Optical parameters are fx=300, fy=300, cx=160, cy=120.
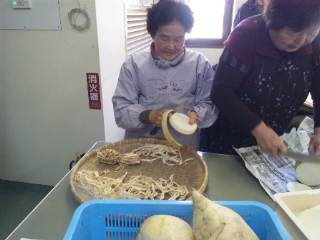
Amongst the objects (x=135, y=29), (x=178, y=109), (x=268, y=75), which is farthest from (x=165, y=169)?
(x=135, y=29)

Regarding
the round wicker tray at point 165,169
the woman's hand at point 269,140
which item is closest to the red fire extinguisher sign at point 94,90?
the round wicker tray at point 165,169

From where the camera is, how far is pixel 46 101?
192cm

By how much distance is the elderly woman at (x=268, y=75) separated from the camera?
947 millimetres

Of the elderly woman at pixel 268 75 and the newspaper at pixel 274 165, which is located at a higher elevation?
the elderly woman at pixel 268 75

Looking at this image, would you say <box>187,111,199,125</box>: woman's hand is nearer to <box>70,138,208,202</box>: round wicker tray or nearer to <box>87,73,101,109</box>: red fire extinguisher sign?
<box>70,138,208,202</box>: round wicker tray

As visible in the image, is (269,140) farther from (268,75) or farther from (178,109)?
(178,109)

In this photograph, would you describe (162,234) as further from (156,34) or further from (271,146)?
(156,34)

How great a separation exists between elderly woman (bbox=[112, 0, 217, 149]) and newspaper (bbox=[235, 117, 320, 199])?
22 centimetres

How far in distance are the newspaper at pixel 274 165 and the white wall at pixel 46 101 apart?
1.09 meters

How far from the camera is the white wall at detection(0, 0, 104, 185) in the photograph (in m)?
1.77

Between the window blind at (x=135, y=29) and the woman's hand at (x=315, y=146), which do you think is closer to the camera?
the woman's hand at (x=315, y=146)

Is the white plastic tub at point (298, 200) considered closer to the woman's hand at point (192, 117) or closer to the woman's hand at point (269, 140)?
the woman's hand at point (269, 140)

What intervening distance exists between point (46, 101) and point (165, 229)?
161cm

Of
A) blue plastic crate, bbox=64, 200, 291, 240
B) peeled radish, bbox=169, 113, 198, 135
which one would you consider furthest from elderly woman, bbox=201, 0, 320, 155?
blue plastic crate, bbox=64, 200, 291, 240
